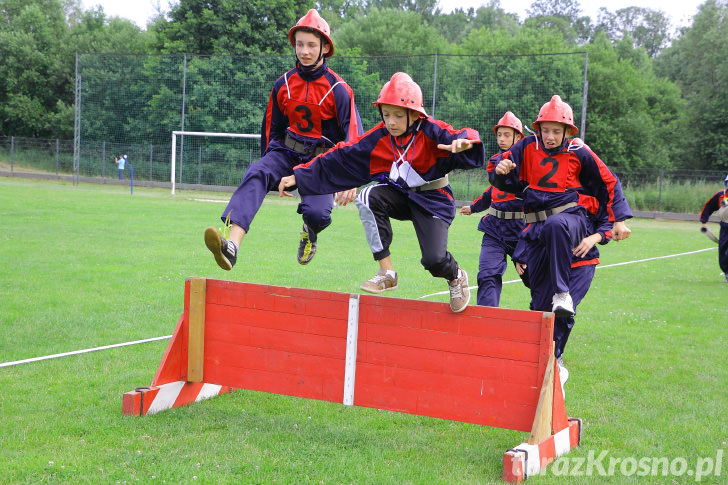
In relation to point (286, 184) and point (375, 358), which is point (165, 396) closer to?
point (375, 358)

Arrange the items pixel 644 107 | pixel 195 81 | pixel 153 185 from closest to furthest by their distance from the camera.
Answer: pixel 195 81 < pixel 153 185 < pixel 644 107

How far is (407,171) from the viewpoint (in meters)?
5.37

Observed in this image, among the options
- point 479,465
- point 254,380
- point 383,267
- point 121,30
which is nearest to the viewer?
point 479,465

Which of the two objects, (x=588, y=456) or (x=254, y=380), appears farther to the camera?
(x=254, y=380)

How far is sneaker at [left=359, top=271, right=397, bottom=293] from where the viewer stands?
6.02m

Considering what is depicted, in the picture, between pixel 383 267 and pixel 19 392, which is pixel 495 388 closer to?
pixel 383 267

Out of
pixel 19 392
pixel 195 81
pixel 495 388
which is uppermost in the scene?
pixel 195 81

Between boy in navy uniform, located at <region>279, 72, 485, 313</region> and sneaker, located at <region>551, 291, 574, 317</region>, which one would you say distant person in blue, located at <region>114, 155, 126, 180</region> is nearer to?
boy in navy uniform, located at <region>279, 72, 485, 313</region>

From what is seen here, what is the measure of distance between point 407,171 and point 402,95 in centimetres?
56

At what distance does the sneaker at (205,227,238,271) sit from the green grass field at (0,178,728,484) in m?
1.19

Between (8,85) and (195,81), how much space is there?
977 inches

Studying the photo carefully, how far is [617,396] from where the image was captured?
6.41m

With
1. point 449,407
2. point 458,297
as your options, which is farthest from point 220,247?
point 449,407

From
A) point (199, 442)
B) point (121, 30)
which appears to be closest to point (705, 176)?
point (199, 442)
